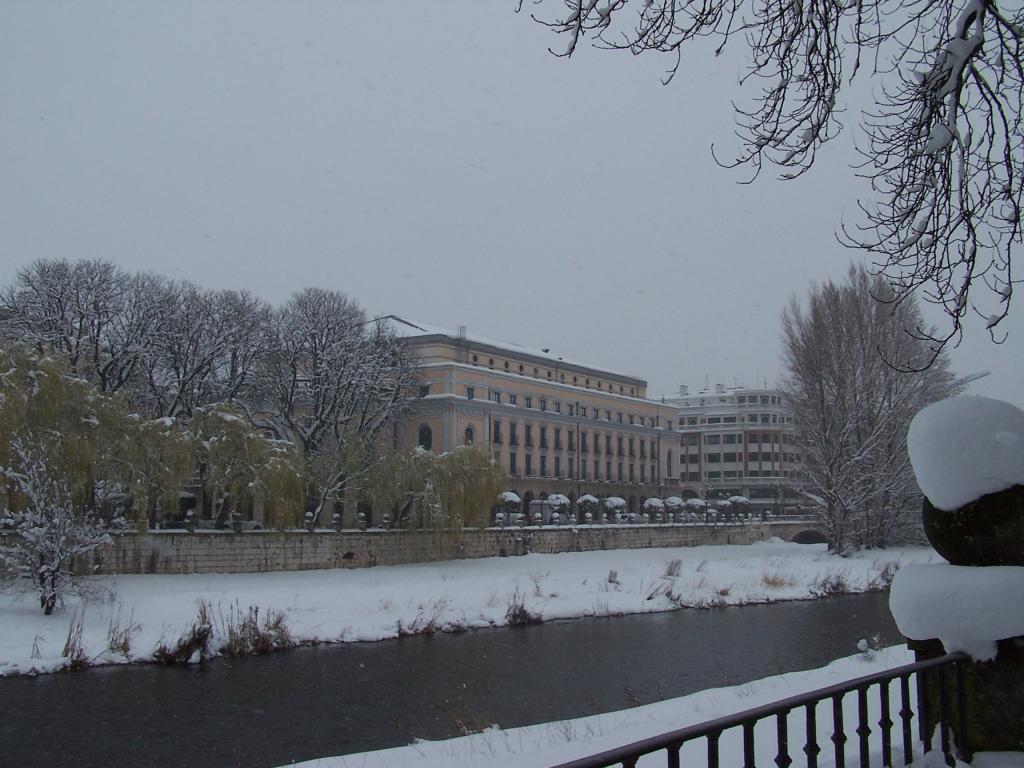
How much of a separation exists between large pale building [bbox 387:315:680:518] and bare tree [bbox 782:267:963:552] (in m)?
18.5

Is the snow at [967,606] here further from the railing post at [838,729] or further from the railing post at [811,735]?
the railing post at [811,735]

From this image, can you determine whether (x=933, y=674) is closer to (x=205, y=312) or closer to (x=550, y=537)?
(x=205, y=312)

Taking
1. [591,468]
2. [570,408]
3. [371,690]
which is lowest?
[371,690]

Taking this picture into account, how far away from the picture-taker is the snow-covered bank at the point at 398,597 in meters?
18.8

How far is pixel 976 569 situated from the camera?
4.75 m

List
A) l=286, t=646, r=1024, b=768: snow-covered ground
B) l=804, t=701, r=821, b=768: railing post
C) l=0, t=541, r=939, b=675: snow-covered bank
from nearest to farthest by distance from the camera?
l=804, t=701, r=821, b=768: railing post → l=286, t=646, r=1024, b=768: snow-covered ground → l=0, t=541, r=939, b=675: snow-covered bank

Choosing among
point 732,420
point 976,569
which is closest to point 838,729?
point 976,569

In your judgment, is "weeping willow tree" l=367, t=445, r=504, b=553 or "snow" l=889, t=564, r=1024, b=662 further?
"weeping willow tree" l=367, t=445, r=504, b=553

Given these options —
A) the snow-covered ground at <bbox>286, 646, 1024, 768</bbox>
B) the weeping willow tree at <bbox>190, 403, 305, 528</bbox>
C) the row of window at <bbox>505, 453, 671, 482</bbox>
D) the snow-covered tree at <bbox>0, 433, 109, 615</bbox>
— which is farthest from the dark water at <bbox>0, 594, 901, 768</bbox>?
the row of window at <bbox>505, 453, 671, 482</bbox>

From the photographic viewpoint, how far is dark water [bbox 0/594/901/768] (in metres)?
12.5

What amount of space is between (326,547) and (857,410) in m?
21.9

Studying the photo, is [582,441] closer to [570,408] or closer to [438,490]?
[570,408]

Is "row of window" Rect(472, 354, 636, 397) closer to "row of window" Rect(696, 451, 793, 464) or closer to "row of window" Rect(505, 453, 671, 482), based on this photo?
"row of window" Rect(505, 453, 671, 482)

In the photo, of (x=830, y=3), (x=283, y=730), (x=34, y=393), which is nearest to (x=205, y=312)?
(x=34, y=393)
